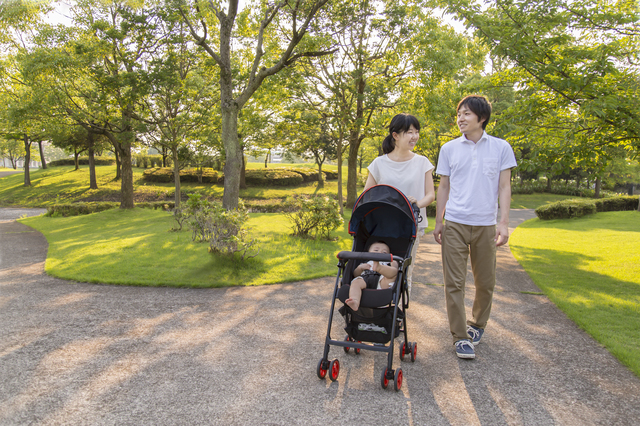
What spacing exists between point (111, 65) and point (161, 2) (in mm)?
3540

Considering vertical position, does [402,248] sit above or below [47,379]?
above

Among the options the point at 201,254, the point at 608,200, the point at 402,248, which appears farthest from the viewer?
the point at 608,200

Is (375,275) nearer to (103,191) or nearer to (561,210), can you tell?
(561,210)

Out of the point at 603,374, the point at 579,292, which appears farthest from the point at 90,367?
the point at 579,292

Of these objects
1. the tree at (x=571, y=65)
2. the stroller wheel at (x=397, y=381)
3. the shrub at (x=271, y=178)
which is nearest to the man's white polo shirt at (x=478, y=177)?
the stroller wheel at (x=397, y=381)

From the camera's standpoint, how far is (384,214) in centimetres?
377

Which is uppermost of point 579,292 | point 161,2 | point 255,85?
point 161,2

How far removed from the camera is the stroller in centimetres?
313

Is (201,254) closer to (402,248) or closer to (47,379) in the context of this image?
(47,379)

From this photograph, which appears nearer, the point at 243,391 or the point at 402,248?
the point at 243,391

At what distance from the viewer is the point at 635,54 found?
277 inches

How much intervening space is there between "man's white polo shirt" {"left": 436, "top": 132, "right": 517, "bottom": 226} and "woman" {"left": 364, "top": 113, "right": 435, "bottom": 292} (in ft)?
0.73

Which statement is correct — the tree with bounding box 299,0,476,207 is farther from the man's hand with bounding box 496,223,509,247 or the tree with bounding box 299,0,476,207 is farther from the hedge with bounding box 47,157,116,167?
the hedge with bounding box 47,157,116,167

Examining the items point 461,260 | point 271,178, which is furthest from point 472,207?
point 271,178
